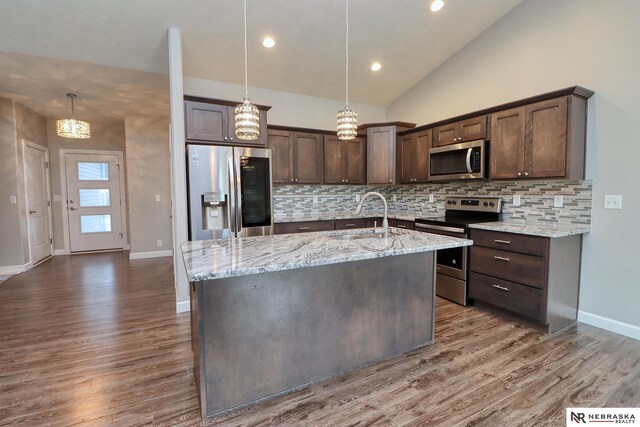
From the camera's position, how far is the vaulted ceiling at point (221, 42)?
285cm

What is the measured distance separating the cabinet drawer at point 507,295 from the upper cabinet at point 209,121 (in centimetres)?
301

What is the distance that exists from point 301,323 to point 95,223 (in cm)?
627

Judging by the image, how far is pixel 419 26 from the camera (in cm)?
346

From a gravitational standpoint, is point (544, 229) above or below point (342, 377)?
above

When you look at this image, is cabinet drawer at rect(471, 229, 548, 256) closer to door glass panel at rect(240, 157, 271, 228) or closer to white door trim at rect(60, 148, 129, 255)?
door glass panel at rect(240, 157, 271, 228)

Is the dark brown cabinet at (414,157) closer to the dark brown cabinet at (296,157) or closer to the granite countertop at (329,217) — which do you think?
the granite countertop at (329,217)

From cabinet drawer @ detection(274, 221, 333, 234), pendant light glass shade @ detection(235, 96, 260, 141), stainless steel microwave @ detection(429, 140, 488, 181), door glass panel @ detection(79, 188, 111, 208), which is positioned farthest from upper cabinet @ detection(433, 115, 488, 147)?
door glass panel @ detection(79, 188, 111, 208)

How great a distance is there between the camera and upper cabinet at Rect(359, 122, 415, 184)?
448 cm

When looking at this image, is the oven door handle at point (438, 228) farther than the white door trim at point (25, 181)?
No

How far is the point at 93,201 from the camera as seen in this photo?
246 inches

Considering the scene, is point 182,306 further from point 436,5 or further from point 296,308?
point 436,5

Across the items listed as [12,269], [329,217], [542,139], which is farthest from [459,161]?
[12,269]

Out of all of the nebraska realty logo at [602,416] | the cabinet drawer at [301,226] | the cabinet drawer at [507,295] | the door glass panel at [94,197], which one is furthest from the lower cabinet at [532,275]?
the door glass panel at [94,197]

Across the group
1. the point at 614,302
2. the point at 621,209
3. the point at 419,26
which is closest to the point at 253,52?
the point at 419,26
